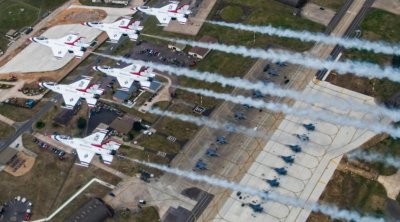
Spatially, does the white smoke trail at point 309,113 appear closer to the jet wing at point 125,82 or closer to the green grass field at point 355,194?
the green grass field at point 355,194

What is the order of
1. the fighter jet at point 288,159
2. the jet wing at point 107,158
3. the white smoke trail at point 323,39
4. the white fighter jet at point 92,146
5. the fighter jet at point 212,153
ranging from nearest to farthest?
1. the fighter jet at point 288,159
2. the jet wing at point 107,158
3. the white fighter jet at point 92,146
4. the fighter jet at point 212,153
5. the white smoke trail at point 323,39

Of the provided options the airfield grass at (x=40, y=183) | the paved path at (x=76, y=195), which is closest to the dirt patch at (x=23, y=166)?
the airfield grass at (x=40, y=183)

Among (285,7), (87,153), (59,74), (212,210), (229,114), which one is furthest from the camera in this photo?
(285,7)

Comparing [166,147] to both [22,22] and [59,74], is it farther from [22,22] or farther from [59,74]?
[22,22]

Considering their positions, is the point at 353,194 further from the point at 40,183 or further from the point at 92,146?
the point at 40,183

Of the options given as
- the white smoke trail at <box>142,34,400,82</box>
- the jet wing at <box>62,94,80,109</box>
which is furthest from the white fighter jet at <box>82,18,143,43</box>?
the jet wing at <box>62,94,80,109</box>

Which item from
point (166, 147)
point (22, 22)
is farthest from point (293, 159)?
point (22, 22)
